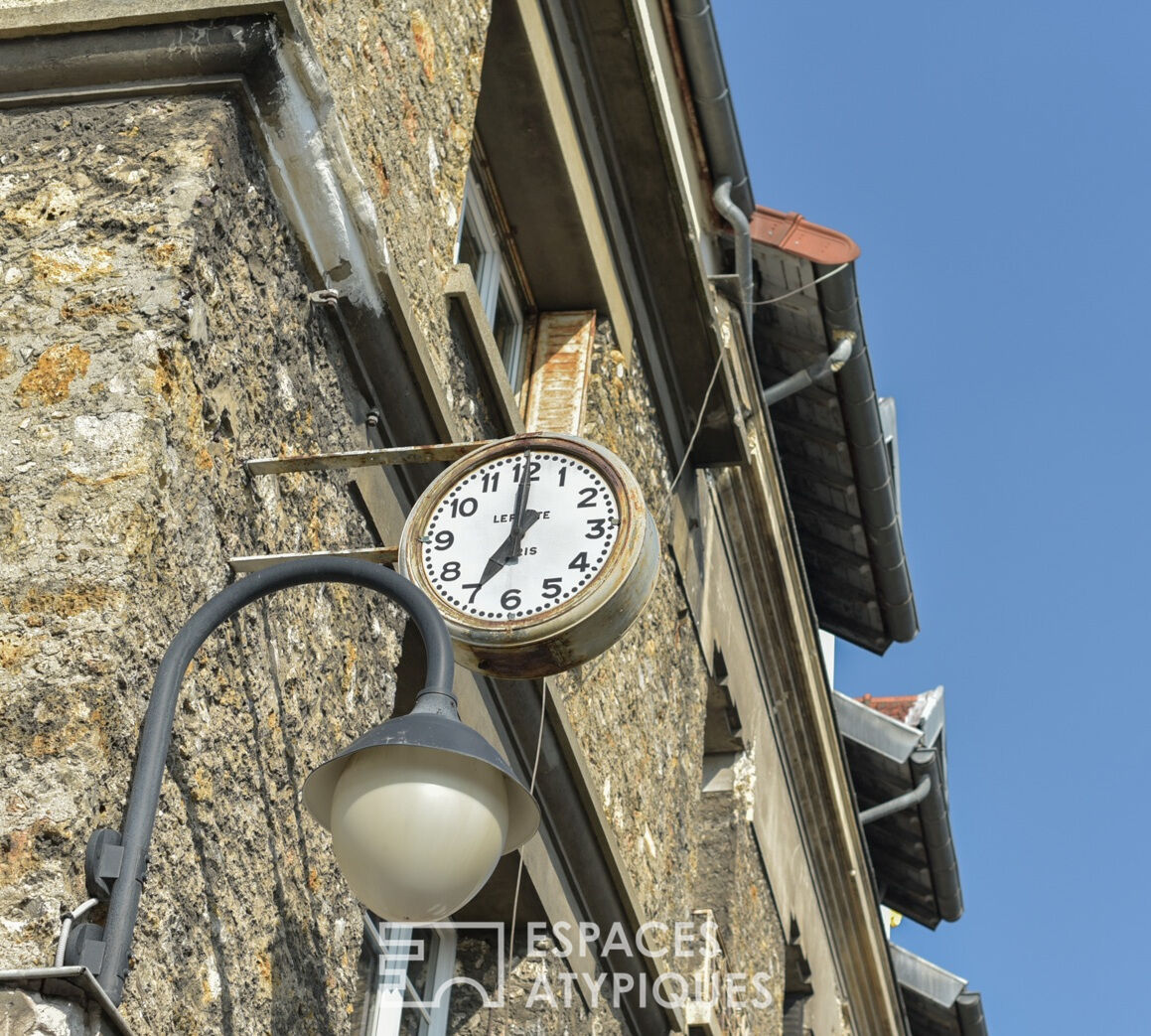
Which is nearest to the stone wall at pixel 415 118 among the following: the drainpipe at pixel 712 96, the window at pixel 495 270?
the window at pixel 495 270

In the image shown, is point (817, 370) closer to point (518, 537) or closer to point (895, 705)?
point (895, 705)

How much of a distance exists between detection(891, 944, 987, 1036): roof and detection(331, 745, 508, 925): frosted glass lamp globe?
1330 centimetres

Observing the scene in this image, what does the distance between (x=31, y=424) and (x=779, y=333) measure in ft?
25.6

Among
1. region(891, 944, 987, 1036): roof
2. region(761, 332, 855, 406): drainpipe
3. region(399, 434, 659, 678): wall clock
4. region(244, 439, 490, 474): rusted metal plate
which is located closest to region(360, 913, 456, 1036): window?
region(399, 434, 659, 678): wall clock

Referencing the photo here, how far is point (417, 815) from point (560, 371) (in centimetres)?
431

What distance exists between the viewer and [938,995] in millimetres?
15992

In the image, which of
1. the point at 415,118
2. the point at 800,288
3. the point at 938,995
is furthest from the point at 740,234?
the point at 938,995

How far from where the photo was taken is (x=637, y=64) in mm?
7566

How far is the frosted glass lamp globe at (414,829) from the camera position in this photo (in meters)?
3.14

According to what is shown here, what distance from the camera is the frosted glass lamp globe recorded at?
3.14m

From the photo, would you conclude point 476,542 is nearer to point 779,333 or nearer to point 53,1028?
point 53,1028

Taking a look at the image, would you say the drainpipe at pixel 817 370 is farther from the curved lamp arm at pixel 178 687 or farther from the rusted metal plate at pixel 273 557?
the curved lamp arm at pixel 178 687

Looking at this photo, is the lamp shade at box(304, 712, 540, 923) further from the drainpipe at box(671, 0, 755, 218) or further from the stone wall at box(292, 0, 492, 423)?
the drainpipe at box(671, 0, 755, 218)

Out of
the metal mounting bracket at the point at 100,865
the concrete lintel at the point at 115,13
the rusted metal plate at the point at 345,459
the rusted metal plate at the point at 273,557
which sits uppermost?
the concrete lintel at the point at 115,13
